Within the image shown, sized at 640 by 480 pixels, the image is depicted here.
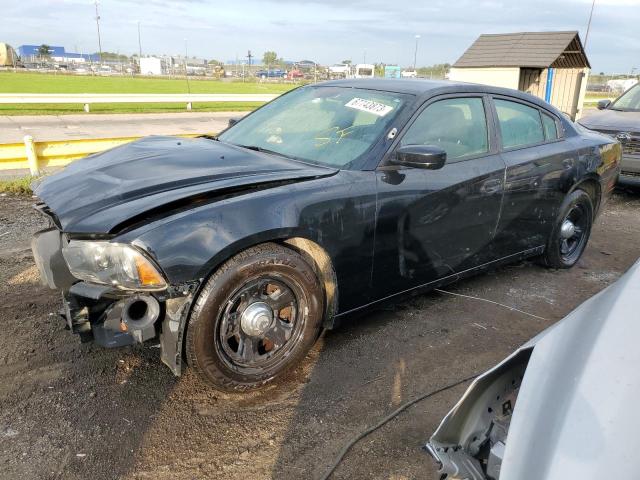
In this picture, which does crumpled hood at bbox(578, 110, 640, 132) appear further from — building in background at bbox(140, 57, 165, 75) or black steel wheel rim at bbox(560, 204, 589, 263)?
building in background at bbox(140, 57, 165, 75)

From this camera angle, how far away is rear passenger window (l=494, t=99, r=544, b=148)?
151 inches

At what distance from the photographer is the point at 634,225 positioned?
6.60 m

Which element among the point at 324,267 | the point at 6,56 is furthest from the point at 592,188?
the point at 6,56

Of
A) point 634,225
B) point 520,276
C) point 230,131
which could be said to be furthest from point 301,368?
point 634,225

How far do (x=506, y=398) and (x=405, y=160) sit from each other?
1679 millimetres

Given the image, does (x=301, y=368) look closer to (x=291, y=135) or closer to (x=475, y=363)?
(x=475, y=363)

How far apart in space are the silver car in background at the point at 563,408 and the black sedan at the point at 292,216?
4.35 feet

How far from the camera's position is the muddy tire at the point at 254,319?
8.17ft

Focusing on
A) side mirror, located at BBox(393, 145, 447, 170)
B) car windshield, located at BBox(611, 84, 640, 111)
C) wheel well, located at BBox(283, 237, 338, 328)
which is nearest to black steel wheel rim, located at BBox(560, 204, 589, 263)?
side mirror, located at BBox(393, 145, 447, 170)

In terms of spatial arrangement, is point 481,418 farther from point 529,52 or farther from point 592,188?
point 529,52

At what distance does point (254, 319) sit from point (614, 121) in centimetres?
768

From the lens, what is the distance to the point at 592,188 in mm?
4703

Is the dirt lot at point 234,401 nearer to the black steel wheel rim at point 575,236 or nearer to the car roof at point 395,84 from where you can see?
the black steel wheel rim at point 575,236

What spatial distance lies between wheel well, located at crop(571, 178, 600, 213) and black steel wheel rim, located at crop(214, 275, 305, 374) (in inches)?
115
